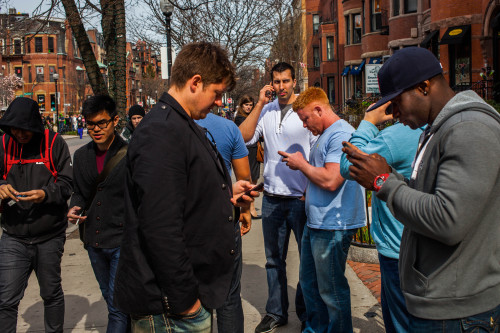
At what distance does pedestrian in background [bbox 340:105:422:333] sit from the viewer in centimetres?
311

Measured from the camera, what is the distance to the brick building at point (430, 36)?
673 inches

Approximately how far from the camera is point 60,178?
425cm

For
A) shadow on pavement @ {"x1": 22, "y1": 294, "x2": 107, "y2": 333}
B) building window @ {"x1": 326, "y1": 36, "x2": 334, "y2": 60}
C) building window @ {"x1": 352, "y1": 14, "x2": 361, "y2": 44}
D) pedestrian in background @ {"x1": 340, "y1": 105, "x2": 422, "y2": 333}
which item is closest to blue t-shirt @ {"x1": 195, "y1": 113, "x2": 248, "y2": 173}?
pedestrian in background @ {"x1": 340, "y1": 105, "x2": 422, "y2": 333}

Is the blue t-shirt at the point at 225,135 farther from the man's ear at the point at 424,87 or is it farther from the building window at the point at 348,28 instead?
the building window at the point at 348,28

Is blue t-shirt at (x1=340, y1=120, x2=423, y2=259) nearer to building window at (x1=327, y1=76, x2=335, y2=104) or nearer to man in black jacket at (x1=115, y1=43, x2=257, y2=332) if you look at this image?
man in black jacket at (x1=115, y1=43, x2=257, y2=332)

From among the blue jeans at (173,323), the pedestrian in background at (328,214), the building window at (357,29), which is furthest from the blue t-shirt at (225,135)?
the building window at (357,29)

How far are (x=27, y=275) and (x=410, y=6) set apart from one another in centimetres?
2355

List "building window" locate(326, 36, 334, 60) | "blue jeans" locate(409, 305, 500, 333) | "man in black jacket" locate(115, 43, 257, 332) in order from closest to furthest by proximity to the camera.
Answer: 1. "blue jeans" locate(409, 305, 500, 333)
2. "man in black jacket" locate(115, 43, 257, 332)
3. "building window" locate(326, 36, 334, 60)

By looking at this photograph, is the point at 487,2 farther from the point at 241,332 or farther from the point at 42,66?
the point at 42,66

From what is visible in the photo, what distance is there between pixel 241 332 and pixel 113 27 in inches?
259

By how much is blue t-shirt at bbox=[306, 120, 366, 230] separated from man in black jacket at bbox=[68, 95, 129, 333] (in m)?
1.44

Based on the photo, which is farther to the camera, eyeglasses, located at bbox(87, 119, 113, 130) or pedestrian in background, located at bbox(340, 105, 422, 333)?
eyeglasses, located at bbox(87, 119, 113, 130)

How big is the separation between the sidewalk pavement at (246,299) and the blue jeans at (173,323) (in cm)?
247

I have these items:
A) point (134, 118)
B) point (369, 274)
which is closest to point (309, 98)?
point (369, 274)
